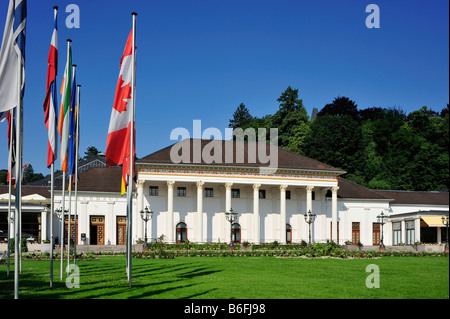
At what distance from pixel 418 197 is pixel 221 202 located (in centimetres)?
2629

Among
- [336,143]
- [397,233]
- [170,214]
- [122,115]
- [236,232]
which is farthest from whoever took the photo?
[336,143]

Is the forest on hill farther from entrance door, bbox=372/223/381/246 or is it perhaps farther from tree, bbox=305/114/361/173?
entrance door, bbox=372/223/381/246

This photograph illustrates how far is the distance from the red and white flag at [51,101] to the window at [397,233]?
53.9m

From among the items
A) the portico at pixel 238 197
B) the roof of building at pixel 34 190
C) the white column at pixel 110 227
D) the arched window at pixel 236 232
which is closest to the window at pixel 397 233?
the portico at pixel 238 197

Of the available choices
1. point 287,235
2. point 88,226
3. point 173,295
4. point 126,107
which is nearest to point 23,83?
point 126,107

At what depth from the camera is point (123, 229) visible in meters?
59.3

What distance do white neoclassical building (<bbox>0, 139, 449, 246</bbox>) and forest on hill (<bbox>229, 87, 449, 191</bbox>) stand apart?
1549cm

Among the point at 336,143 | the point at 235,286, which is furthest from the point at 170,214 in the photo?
the point at 235,286

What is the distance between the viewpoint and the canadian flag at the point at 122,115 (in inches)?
677

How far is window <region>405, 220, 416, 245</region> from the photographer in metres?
60.2

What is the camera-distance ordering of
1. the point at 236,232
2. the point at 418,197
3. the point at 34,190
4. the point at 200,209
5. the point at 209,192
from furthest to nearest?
the point at 418,197 → the point at 34,190 → the point at 236,232 → the point at 209,192 → the point at 200,209

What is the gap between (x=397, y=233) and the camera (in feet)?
210

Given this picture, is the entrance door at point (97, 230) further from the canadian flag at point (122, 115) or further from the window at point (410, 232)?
the canadian flag at point (122, 115)

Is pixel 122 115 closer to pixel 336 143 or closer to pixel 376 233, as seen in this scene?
pixel 376 233
